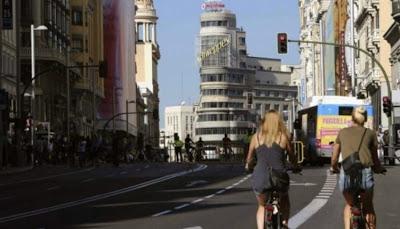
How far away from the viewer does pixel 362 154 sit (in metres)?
11.6

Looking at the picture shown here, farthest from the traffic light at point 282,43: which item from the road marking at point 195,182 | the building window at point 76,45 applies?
the building window at point 76,45

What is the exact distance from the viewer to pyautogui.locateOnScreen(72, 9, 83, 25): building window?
361ft

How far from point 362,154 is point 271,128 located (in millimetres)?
1096

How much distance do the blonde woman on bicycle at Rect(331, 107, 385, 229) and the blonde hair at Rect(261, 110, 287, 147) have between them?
79cm

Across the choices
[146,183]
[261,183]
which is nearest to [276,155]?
[261,183]

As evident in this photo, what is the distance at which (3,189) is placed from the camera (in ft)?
104

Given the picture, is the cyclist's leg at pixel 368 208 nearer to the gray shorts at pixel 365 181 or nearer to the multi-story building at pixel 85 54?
the gray shorts at pixel 365 181

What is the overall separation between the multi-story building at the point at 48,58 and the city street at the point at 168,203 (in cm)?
5018

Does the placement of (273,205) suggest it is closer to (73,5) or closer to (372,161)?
(372,161)

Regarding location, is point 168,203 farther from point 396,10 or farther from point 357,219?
point 396,10

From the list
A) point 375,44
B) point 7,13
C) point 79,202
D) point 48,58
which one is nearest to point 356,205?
point 79,202

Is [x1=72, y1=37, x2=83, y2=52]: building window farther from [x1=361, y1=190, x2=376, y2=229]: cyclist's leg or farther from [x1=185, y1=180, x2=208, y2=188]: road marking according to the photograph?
[x1=361, y1=190, x2=376, y2=229]: cyclist's leg

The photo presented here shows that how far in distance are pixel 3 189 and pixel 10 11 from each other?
32.1m

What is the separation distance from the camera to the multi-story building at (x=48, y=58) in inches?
3383
